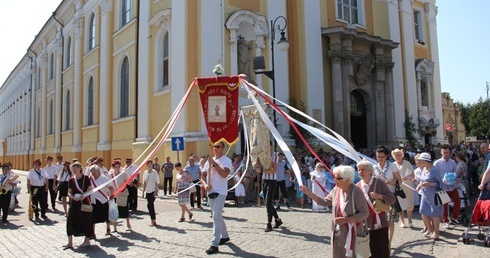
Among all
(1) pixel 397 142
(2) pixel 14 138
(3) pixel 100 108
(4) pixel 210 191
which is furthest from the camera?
(2) pixel 14 138

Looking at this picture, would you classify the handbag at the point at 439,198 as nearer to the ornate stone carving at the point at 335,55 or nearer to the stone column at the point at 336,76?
the stone column at the point at 336,76

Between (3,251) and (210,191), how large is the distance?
4.34m

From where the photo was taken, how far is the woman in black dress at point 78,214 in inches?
330

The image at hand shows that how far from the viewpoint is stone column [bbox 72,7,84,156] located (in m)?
30.4

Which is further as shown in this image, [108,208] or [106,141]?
[106,141]

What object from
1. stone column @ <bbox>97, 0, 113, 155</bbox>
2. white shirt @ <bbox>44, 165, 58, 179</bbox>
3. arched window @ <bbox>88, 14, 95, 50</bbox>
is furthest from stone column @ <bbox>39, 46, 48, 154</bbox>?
white shirt @ <bbox>44, 165, 58, 179</bbox>

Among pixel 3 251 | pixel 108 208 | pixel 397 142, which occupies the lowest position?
pixel 3 251

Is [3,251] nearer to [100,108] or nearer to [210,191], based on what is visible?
[210,191]

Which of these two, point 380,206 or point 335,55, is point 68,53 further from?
point 380,206

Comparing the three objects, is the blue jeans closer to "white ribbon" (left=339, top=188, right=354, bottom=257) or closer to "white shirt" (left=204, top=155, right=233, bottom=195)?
"white shirt" (left=204, top=155, right=233, bottom=195)

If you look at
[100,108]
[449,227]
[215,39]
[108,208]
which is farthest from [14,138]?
[449,227]

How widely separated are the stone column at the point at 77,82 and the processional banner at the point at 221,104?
23.4 m

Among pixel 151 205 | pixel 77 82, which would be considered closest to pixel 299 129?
pixel 151 205

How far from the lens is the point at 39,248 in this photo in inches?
335
